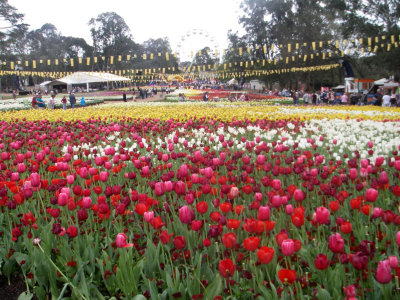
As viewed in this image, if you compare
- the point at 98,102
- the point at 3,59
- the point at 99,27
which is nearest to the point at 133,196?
the point at 98,102

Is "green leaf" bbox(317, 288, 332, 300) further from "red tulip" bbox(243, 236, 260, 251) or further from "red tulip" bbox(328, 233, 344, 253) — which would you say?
"red tulip" bbox(243, 236, 260, 251)

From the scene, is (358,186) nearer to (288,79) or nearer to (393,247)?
(393,247)

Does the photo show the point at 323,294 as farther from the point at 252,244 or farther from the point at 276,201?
the point at 276,201

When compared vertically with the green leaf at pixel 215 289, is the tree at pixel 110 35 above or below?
above

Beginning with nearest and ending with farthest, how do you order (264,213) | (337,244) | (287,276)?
(287,276), (337,244), (264,213)

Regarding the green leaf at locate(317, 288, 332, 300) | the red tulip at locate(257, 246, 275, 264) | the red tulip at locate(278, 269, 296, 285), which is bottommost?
the green leaf at locate(317, 288, 332, 300)

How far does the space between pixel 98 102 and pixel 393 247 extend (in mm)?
30923

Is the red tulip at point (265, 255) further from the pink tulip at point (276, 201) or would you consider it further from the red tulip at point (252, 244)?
the pink tulip at point (276, 201)

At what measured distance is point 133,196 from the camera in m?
2.92

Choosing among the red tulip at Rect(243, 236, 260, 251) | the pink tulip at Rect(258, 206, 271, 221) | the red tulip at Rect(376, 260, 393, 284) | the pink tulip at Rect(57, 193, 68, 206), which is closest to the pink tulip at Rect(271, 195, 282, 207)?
the pink tulip at Rect(258, 206, 271, 221)

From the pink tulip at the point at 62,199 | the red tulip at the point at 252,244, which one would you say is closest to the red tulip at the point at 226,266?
the red tulip at the point at 252,244

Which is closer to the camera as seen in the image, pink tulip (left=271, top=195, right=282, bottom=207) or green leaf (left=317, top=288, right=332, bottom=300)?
green leaf (left=317, top=288, right=332, bottom=300)

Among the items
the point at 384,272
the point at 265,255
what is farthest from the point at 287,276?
the point at 384,272

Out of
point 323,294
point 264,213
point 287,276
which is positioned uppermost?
point 264,213
